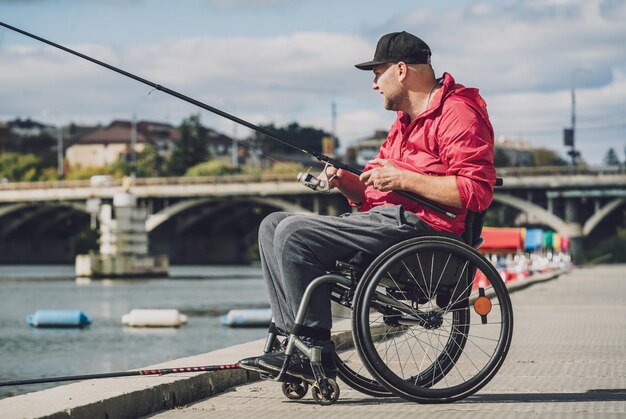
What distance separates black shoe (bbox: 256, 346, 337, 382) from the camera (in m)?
4.35

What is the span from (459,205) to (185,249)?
257 feet

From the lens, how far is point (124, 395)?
4.06 metres

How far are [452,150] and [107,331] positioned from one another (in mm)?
22874

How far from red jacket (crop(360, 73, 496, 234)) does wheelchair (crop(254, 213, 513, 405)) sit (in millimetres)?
140

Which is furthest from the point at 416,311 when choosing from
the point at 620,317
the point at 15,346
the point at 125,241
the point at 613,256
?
the point at 125,241

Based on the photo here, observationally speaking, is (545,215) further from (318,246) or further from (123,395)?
(123,395)

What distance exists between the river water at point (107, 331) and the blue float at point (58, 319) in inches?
9.0

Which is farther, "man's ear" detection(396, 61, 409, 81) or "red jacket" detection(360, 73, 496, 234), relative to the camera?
"man's ear" detection(396, 61, 409, 81)

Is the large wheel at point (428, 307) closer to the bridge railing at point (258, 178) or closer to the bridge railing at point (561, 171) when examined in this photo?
the bridge railing at point (258, 178)

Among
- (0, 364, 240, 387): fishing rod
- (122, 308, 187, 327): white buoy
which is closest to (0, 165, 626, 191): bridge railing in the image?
(122, 308, 187, 327): white buoy

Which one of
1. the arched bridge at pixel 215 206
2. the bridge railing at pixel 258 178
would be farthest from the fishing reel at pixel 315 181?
the bridge railing at pixel 258 178

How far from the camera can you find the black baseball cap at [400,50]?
458 cm

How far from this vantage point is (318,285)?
14.3 ft

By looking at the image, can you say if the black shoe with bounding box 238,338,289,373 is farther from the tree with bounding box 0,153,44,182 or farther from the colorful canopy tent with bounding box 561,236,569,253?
the tree with bounding box 0,153,44,182
